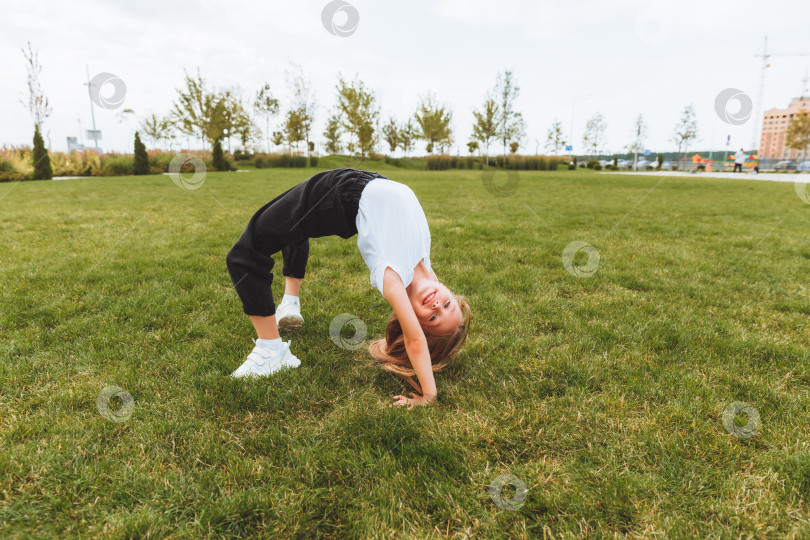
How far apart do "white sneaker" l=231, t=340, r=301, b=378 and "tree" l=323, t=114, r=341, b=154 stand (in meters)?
37.8

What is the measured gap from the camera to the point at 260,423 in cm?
229

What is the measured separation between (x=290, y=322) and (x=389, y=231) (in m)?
1.44

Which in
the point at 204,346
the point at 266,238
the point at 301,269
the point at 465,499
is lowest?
the point at 465,499

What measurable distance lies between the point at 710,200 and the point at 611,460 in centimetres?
1312

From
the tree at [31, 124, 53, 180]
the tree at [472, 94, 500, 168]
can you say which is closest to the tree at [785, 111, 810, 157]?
the tree at [472, 94, 500, 168]

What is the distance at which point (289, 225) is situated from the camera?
8.50ft

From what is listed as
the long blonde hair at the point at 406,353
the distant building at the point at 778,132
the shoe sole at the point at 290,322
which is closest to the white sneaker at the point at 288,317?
the shoe sole at the point at 290,322

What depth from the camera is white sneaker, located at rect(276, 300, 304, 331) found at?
10.8ft

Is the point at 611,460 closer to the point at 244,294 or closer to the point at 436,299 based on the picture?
the point at 436,299

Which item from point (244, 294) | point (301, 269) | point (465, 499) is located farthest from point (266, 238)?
point (465, 499)

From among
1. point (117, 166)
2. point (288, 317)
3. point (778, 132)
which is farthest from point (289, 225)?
point (778, 132)

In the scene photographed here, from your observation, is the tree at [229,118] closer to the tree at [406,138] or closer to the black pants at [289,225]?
the tree at [406,138]

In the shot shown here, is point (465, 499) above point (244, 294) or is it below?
below

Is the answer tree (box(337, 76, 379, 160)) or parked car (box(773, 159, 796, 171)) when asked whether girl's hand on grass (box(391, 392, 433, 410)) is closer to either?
tree (box(337, 76, 379, 160))
